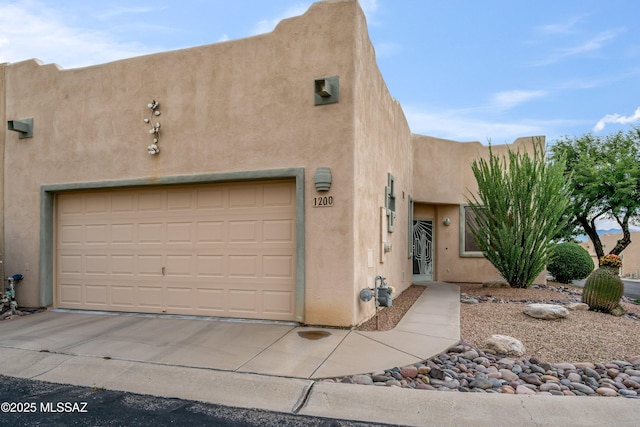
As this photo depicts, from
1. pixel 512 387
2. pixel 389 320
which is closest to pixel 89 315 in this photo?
pixel 389 320

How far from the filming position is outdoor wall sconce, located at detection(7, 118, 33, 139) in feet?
27.7

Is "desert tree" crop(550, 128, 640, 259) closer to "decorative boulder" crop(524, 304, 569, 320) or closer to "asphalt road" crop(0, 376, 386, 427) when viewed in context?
"decorative boulder" crop(524, 304, 569, 320)

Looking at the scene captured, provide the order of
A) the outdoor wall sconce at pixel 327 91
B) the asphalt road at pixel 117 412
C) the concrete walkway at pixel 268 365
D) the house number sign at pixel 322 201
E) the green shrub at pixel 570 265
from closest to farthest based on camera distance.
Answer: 1. the asphalt road at pixel 117 412
2. the concrete walkway at pixel 268 365
3. the outdoor wall sconce at pixel 327 91
4. the house number sign at pixel 322 201
5. the green shrub at pixel 570 265

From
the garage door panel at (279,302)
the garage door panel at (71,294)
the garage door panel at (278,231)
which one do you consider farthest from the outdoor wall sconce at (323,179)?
the garage door panel at (71,294)

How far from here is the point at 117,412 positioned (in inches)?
154

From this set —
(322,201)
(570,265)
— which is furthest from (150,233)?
(570,265)

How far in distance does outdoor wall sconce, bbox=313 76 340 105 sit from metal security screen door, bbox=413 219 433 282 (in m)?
8.37

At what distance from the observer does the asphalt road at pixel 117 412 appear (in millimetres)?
3691

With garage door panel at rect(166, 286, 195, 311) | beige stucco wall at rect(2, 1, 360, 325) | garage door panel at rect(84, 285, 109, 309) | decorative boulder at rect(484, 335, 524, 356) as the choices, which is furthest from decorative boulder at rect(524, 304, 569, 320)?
garage door panel at rect(84, 285, 109, 309)

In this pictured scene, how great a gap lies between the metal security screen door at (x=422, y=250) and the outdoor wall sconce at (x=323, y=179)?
8195 mm

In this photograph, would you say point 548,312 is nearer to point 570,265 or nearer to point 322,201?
point 322,201

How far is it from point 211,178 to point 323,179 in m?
2.05

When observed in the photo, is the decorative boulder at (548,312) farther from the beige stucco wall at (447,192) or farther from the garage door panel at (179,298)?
the beige stucco wall at (447,192)

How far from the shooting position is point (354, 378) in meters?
4.56
